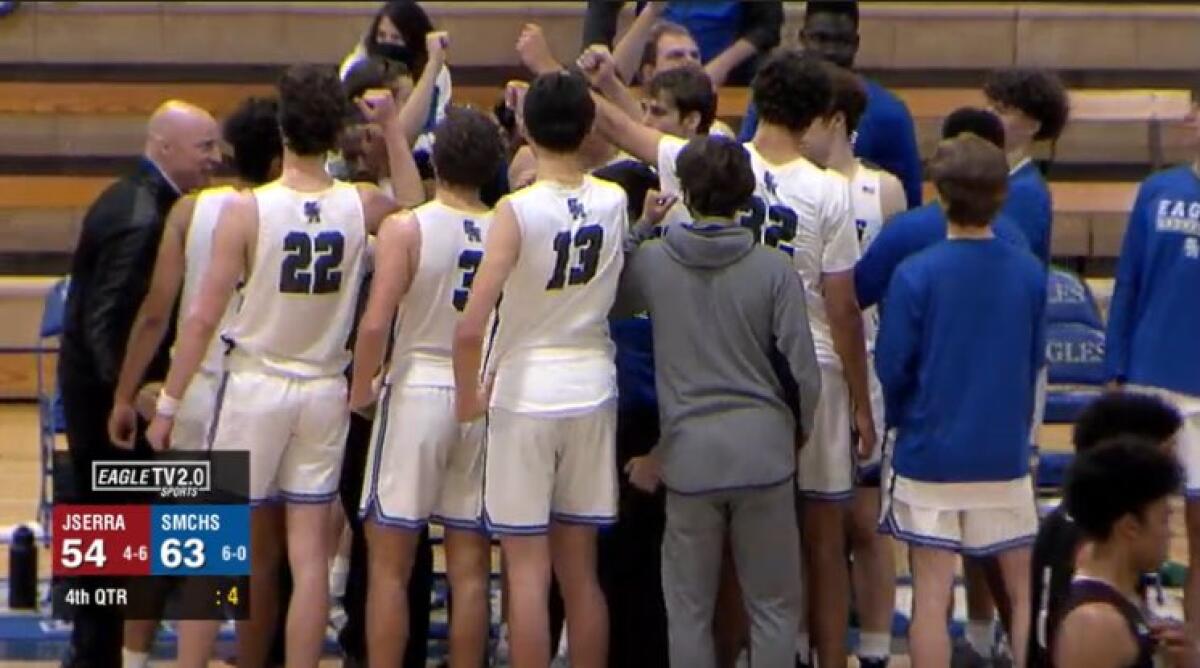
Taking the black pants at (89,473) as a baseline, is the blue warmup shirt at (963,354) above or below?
above

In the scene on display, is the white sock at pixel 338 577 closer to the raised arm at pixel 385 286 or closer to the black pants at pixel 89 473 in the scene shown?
the black pants at pixel 89 473

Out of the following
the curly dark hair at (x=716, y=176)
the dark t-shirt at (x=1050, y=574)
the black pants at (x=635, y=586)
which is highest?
the curly dark hair at (x=716, y=176)

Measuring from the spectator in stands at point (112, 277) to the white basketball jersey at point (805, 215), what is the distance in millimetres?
1431

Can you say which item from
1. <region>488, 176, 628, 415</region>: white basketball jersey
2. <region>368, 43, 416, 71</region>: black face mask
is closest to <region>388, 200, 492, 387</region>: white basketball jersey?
<region>488, 176, 628, 415</region>: white basketball jersey

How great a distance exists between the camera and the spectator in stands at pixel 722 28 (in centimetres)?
768

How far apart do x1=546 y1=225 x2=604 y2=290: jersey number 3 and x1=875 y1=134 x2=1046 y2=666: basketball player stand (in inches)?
28.0

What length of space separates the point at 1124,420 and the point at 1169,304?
5.10 feet

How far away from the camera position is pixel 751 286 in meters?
5.42

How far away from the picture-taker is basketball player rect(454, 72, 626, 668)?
17.9ft

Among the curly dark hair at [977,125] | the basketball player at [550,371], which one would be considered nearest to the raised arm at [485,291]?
the basketball player at [550,371]

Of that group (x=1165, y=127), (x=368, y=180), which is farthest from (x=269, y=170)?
(x=1165, y=127)

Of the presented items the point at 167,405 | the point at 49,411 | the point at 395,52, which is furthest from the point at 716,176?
the point at 49,411

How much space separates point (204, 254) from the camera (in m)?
5.70

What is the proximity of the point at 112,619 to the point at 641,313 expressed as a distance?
1.63 meters
